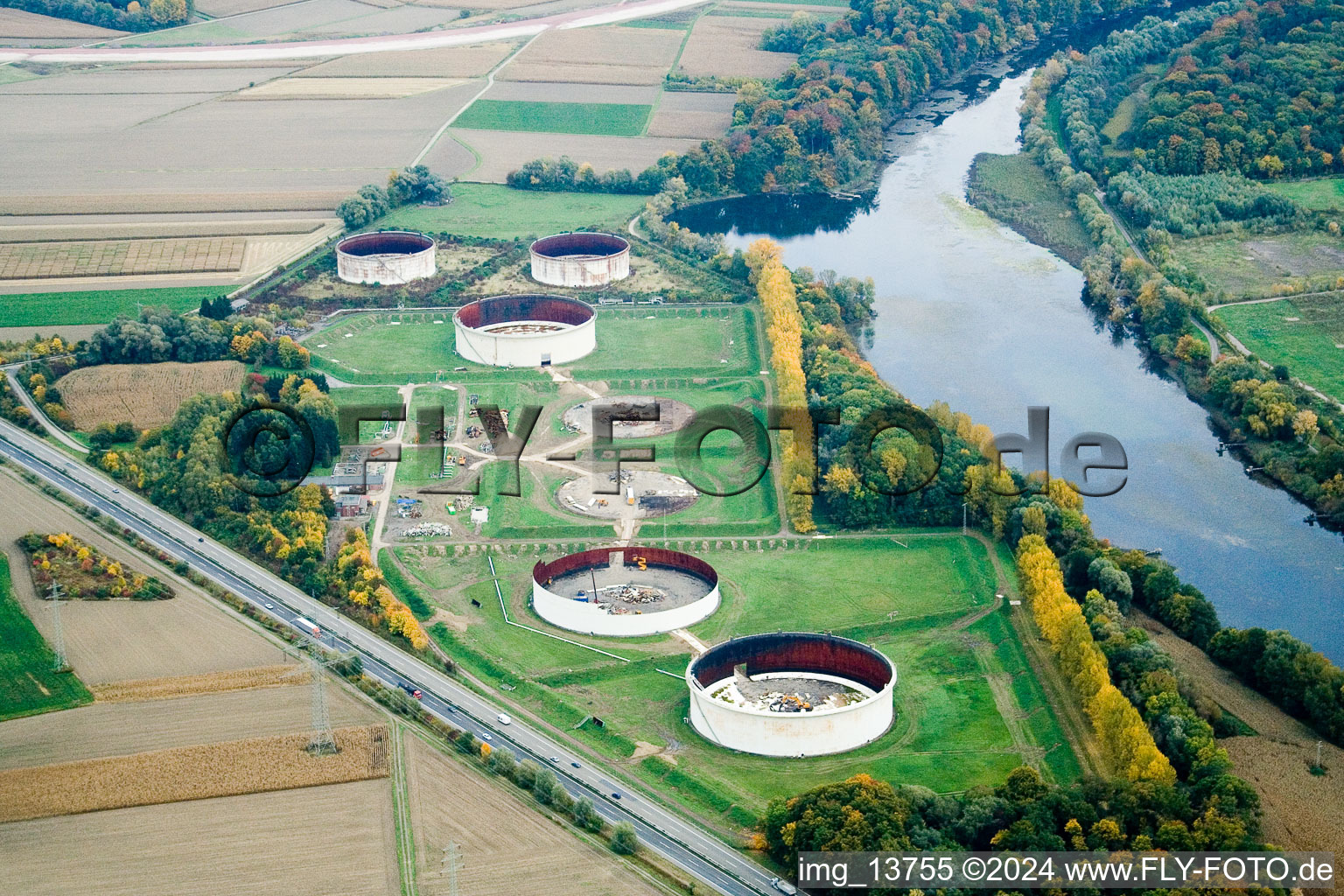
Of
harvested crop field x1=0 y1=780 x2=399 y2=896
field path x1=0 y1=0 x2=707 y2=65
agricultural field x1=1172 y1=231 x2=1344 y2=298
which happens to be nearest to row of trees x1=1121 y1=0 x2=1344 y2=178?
agricultural field x1=1172 y1=231 x2=1344 y2=298

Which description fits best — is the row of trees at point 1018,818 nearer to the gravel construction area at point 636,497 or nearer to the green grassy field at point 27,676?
the gravel construction area at point 636,497

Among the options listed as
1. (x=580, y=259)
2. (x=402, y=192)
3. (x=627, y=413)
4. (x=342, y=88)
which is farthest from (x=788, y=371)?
(x=342, y=88)

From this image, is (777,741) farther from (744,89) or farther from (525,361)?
(744,89)

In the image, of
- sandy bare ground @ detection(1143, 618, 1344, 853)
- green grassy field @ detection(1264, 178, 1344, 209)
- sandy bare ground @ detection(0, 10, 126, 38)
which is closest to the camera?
sandy bare ground @ detection(1143, 618, 1344, 853)

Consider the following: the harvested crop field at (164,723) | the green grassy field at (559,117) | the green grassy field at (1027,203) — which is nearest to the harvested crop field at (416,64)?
the green grassy field at (559,117)

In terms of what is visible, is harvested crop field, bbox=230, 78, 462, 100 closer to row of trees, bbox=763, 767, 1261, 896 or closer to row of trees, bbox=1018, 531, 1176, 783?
row of trees, bbox=1018, 531, 1176, 783

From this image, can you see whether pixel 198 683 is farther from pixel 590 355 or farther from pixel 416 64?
pixel 416 64
